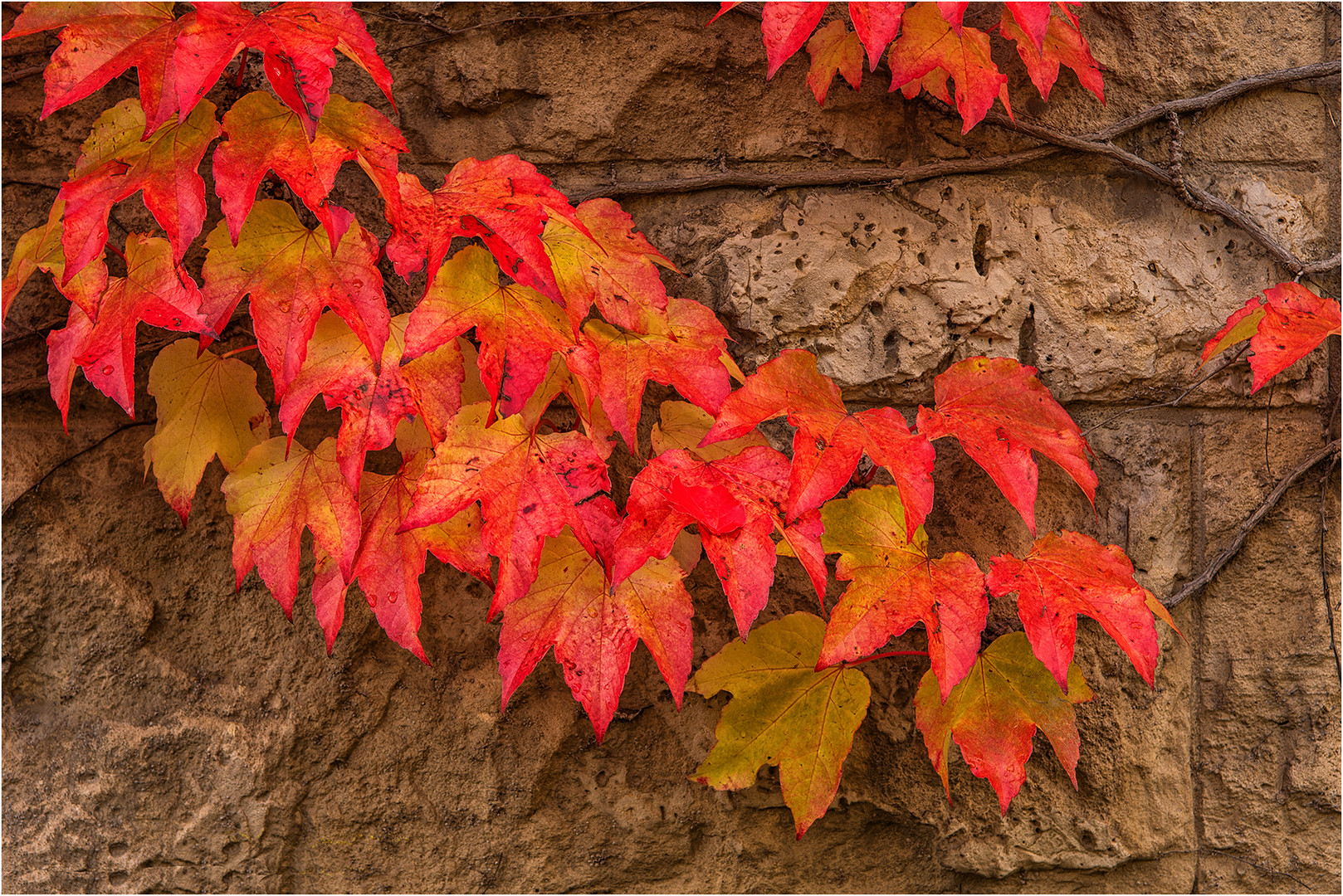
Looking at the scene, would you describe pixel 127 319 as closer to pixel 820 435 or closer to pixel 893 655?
pixel 820 435

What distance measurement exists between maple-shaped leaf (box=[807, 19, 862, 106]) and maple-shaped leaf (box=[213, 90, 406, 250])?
1.94 feet

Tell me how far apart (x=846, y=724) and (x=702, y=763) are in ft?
0.69

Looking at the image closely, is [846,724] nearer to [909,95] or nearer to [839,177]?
[839,177]

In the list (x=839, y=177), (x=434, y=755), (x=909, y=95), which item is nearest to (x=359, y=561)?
(x=434, y=755)

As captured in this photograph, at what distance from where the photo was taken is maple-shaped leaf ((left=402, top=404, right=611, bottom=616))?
93 centimetres

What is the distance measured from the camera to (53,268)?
109 cm

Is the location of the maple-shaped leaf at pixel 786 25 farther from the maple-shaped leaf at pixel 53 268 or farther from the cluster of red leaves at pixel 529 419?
the maple-shaped leaf at pixel 53 268

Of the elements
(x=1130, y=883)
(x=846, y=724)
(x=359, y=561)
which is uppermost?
(x=359, y=561)

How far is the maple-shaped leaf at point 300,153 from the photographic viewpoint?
0.94 meters

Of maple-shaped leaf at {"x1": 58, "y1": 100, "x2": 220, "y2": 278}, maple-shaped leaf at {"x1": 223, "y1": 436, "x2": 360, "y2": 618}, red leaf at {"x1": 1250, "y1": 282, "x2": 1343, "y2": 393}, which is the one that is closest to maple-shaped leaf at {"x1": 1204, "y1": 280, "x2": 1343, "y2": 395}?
red leaf at {"x1": 1250, "y1": 282, "x2": 1343, "y2": 393}

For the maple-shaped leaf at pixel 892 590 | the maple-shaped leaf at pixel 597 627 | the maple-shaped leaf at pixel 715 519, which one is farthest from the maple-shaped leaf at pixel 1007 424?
the maple-shaped leaf at pixel 597 627

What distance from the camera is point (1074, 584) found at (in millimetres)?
1071

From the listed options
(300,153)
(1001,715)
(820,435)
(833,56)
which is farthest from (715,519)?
(833,56)

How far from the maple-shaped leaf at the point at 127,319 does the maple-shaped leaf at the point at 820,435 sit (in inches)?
23.6
